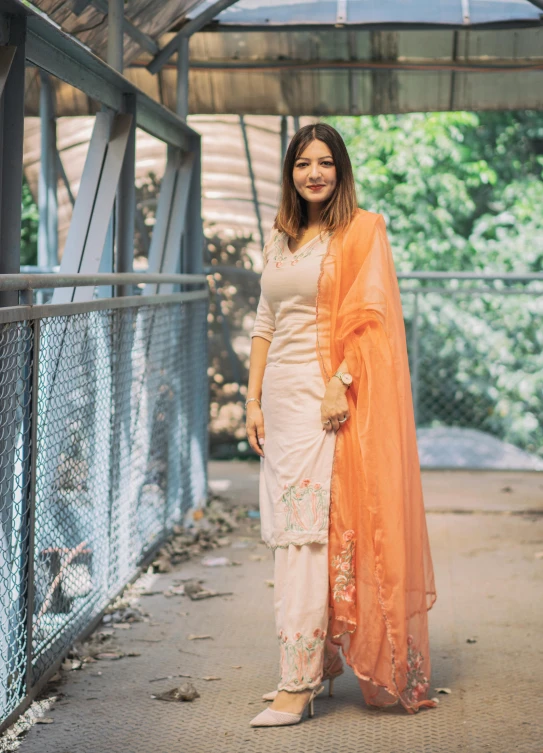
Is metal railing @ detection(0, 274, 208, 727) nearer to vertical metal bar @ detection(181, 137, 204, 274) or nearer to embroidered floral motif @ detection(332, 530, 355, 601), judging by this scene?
vertical metal bar @ detection(181, 137, 204, 274)

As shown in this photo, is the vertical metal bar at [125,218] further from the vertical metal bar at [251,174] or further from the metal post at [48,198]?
the vertical metal bar at [251,174]

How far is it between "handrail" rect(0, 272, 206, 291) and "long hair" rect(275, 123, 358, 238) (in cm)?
81

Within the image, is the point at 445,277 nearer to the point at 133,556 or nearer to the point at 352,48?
the point at 352,48

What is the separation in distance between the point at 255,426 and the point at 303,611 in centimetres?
65

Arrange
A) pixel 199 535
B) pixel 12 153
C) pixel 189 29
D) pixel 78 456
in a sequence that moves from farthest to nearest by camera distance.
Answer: pixel 189 29, pixel 199 535, pixel 78 456, pixel 12 153

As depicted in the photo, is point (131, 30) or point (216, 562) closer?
point (216, 562)

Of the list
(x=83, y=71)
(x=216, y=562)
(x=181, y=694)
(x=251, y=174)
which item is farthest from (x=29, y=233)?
(x=181, y=694)

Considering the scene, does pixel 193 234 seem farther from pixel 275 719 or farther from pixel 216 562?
pixel 275 719

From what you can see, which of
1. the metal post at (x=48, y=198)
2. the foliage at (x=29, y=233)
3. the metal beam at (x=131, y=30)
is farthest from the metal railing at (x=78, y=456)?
the foliage at (x=29, y=233)

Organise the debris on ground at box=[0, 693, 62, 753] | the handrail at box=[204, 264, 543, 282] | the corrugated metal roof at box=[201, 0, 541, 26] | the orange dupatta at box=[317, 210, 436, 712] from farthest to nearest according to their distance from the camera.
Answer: the handrail at box=[204, 264, 543, 282] → the corrugated metal roof at box=[201, 0, 541, 26] → the orange dupatta at box=[317, 210, 436, 712] → the debris on ground at box=[0, 693, 62, 753]

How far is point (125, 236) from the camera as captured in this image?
17.4 ft

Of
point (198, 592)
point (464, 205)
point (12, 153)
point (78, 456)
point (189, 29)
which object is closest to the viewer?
point (12, 153)

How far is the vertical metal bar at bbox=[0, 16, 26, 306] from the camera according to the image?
11.1ft

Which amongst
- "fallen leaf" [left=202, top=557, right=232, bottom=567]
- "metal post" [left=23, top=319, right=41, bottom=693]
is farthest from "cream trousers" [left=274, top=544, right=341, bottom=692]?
"fallen leaf" [left=202, top=557, right=232, bottom=567]
